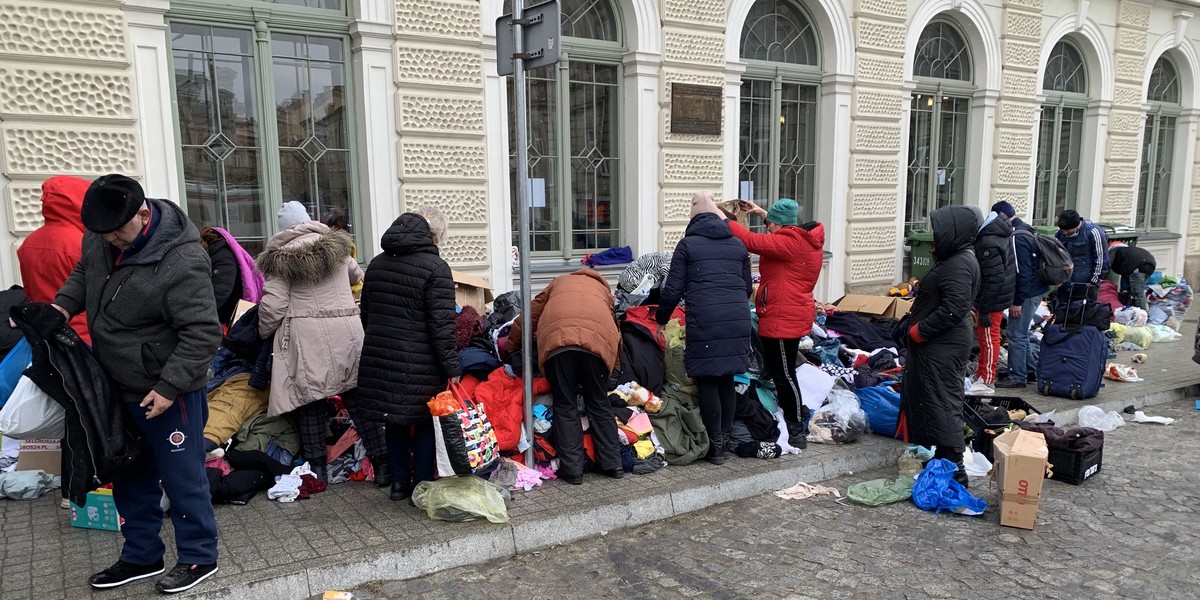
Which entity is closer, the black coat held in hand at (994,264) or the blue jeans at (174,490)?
the blue jeans at (174,490)

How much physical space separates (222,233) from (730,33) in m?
6.14

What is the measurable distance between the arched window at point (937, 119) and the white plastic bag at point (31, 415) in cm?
1026

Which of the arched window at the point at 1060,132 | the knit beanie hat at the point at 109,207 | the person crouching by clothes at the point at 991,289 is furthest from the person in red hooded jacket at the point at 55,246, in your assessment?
the arched window at the point at 1060,132

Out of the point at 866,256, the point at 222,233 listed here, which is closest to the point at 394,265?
the point at 222,233

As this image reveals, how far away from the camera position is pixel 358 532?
4.02 m

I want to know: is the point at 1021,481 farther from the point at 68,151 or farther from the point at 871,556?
the point at 68,151

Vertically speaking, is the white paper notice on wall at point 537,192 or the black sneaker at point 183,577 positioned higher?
the white paper notice on wall at point 537,192

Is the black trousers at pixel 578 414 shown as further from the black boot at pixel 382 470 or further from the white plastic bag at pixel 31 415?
the white plastic bag at pixel 31 415

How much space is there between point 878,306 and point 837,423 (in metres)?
3.17

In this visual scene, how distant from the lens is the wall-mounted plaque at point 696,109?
8305 millimetres

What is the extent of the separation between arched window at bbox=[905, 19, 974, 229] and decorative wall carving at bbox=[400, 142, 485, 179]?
654 cm

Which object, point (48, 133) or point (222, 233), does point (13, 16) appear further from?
point (222, 233)

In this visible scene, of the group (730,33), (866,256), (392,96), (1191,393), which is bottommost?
(1191,393)

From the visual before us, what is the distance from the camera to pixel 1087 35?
474 inches
